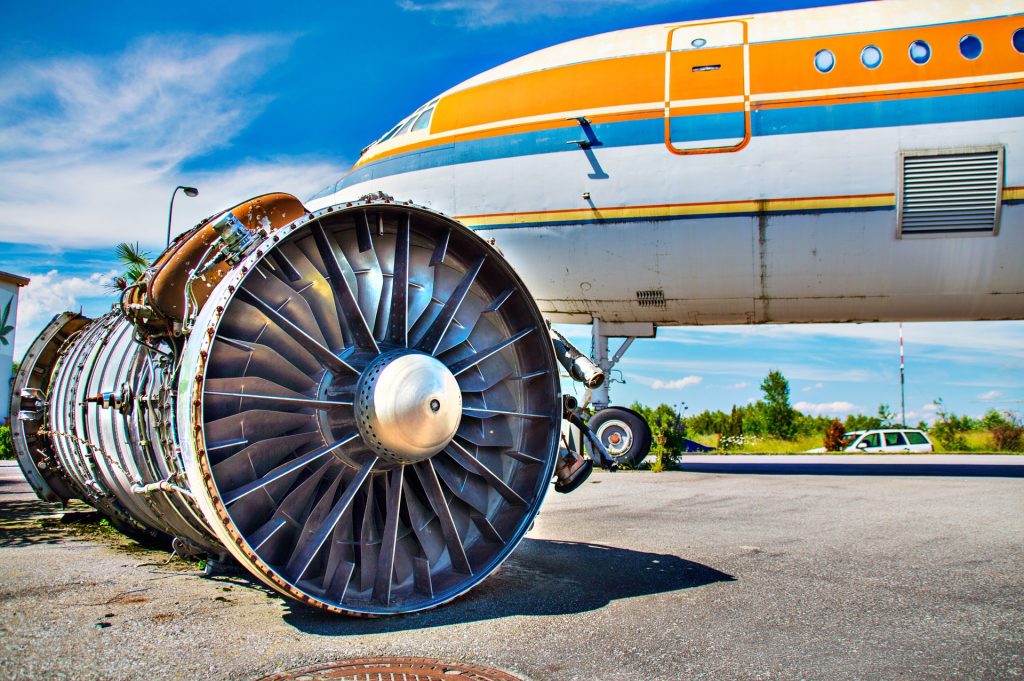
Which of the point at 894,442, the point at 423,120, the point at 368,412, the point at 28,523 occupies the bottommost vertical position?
the point at 28,523

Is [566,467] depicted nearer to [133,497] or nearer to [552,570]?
[552,570]

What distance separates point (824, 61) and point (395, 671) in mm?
11310

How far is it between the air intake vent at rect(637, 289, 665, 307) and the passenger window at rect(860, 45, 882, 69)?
4.68 metres

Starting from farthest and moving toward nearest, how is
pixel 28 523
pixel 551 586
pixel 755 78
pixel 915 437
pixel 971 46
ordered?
pixel 915 437 < pixel 755 78 < pixel 971 46 < pixel 28 523 < pixel 551 586

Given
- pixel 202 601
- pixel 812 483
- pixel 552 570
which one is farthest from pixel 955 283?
pixel 202 601

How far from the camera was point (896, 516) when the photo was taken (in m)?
8.79

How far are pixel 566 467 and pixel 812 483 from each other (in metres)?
9.27

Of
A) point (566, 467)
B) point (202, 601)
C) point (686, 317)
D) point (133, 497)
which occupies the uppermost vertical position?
point (686, 317)

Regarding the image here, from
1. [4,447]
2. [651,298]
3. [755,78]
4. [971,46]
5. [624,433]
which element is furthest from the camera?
[4,447]

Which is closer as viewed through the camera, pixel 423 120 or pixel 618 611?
pixel 618 611

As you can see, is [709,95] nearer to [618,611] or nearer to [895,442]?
[618,611]

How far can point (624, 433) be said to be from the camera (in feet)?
46.8

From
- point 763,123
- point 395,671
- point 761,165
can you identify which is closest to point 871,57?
point 763,123

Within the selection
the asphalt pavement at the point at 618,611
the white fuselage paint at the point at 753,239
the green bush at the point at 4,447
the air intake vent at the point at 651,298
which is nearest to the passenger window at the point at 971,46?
the white fuselage paint at the point at 753,239
